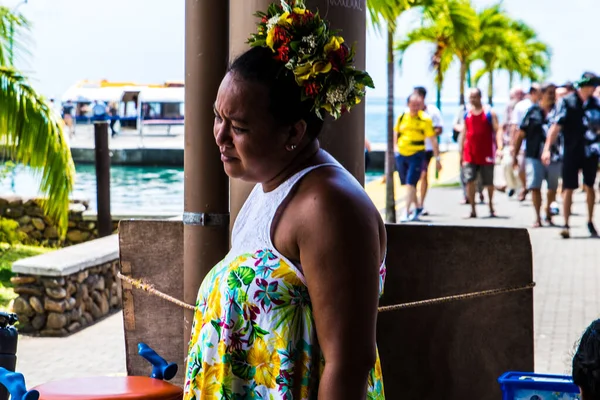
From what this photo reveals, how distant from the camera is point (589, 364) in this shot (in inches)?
79.1

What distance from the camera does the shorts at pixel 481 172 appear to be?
1490 centimetres

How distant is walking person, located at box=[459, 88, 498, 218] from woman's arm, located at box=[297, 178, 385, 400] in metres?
12.2

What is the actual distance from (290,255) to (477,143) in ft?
40.9

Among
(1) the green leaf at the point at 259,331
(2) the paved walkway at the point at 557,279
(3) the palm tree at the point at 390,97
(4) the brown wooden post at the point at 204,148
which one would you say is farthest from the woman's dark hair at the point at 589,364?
(3) the palm tree at the point at 390,97

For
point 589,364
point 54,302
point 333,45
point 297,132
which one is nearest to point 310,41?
point 333,45

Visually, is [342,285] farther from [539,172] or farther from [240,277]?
[539,172]

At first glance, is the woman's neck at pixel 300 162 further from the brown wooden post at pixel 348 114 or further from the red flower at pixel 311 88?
the brown wooden post at pixel 348 114

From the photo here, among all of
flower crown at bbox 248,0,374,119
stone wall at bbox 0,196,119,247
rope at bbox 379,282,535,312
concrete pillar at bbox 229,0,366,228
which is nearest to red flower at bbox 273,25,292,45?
flower crown at bbox 248,0,374,119

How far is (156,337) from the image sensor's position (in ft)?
13.3

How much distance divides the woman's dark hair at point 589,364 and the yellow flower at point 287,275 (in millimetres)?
629

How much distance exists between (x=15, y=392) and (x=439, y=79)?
33.0 metres

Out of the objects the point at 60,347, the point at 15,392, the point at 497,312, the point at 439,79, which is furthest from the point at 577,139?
the point at 439,79

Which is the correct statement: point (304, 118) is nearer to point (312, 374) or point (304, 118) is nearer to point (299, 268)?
point (299, 268)

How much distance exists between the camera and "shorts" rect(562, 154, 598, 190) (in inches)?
479
